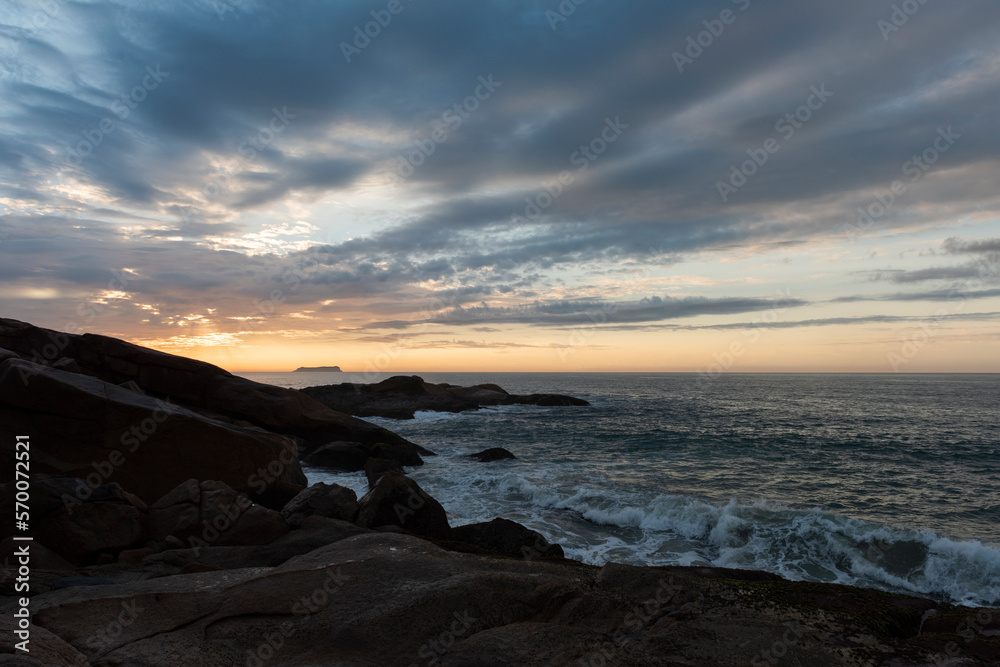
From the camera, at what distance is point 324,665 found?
4.93m

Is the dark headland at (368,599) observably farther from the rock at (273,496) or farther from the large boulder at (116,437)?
the rock at (273,496)

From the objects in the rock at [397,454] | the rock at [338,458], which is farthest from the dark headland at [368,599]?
the rock at [397,454]

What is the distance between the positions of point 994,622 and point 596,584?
4094mm

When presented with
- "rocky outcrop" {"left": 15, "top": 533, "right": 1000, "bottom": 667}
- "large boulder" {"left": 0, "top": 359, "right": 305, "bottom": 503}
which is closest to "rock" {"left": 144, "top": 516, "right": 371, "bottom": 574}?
"rocky outcrop" {"left": 15, "top": 533, "right": 1000, "bottom": 667}

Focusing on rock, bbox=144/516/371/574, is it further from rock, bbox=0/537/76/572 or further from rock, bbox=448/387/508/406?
rock, bbox=448/387/508/406

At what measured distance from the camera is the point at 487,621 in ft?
18.2

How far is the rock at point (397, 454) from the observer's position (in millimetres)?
25469

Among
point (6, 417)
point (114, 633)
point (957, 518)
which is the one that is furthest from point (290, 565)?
point (957, 518)

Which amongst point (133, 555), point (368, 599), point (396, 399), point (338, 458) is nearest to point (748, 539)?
point (368, 599)

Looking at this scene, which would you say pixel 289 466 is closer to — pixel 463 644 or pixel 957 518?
pixel 463 644

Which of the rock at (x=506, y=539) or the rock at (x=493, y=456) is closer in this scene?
the rock at (x=506, y=539)

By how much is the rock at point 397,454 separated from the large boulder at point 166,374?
430cm

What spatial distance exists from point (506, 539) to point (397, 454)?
1539cm

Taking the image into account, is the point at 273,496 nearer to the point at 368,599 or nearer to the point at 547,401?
the point at 368,599
